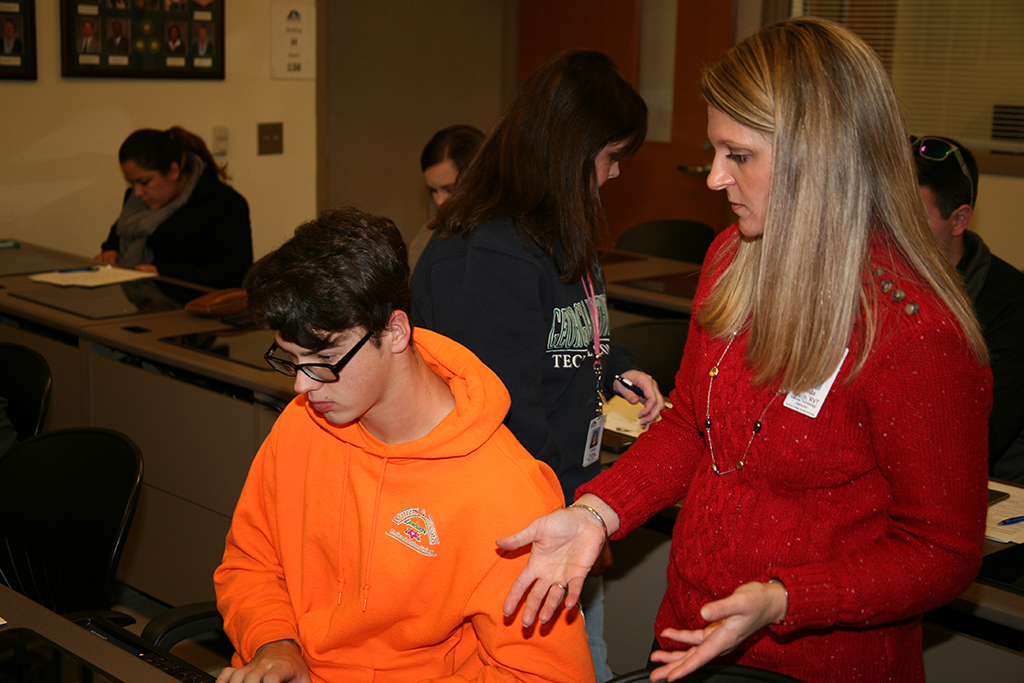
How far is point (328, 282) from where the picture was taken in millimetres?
1292

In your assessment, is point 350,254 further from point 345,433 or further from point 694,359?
point 694,359

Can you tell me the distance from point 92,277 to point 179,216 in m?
0.44

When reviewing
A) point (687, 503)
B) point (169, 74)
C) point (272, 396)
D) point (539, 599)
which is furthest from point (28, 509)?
point (169, 74)

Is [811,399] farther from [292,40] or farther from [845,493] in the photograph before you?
[292,40]

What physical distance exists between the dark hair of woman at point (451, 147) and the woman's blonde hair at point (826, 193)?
5.32 feet

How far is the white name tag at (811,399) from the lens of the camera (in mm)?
1069

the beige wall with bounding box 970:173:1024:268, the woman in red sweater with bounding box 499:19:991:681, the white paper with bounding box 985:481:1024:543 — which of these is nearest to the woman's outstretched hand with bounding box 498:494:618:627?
the woman in red sweater with bounding box 499:19:991:681

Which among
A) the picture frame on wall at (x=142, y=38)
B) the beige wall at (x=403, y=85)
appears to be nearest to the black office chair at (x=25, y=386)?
the picture frame on wall at (x=142, y=38)

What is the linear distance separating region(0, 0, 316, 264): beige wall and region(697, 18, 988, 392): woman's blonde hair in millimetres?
4022

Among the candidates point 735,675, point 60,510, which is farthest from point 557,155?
point 60,510

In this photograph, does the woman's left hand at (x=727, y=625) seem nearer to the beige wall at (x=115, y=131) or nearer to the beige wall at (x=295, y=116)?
the beige wall at (x=295, y=116)

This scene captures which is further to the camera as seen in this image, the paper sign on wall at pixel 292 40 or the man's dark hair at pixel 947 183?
the paper sign on wall at pixel 292 40

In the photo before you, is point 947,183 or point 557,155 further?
point 947,183

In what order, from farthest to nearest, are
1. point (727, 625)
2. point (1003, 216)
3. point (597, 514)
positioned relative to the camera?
1. point (1003, 216)
2. point (597, 514)
3. point (727, 625)
